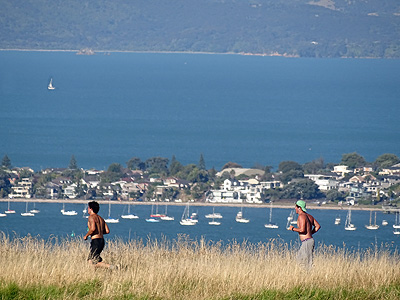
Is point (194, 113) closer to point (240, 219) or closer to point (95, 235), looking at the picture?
point (240, 219)

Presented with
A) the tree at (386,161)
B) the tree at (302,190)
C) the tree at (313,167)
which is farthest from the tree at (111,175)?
the tree at (386,161)

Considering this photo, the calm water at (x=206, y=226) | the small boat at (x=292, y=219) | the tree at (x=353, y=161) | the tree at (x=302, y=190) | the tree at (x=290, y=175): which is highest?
the tree at (x=353, y=161)

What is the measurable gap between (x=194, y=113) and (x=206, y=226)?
49.3 meters

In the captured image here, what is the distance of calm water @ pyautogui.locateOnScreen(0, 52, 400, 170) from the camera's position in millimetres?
59312

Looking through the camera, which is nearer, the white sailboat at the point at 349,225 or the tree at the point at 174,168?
the white sailboat at the point at 349,225

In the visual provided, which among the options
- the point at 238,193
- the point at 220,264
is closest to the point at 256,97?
the point at 238,193

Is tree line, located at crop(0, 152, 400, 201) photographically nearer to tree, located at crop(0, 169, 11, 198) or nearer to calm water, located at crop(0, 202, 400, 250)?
tree, located at crop(0, 169, 11, 198)

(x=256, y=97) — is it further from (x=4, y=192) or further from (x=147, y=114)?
(x=4, y=192)

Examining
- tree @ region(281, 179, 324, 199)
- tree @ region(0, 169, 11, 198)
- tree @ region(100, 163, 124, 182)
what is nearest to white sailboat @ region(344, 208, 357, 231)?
tree @ region(281, 179, 324, 199)

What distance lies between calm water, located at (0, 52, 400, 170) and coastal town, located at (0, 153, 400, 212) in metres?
6.14

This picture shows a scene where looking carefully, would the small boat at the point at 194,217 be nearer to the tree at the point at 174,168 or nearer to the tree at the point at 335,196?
the tree at the point at 335,196

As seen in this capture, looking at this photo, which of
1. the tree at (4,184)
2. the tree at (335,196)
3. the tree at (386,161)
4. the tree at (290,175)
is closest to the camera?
the tree at (335,196)

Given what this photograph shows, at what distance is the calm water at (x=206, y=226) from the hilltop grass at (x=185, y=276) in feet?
83.4

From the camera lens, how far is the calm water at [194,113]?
195 feet
